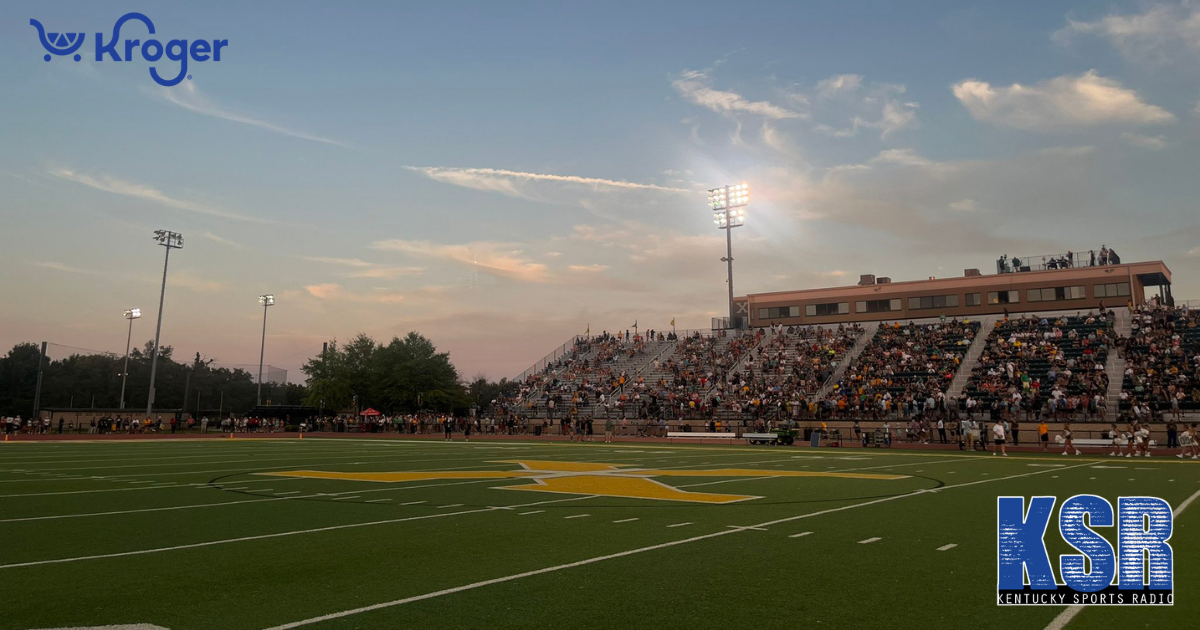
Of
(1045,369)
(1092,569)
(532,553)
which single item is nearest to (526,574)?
(532,553)

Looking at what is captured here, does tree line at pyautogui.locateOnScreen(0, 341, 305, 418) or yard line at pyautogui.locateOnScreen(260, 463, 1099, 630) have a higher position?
tree line at pyautogui.locateOnScreen(0, 341, 305, 418)

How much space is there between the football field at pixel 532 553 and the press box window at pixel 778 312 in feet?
169

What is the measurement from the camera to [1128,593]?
260 inches

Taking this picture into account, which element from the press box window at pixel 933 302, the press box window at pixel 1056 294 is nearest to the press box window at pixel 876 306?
the press box window at pixel 933 302

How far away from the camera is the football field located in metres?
5.98

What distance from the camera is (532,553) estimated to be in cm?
849

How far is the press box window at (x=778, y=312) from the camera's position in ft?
227

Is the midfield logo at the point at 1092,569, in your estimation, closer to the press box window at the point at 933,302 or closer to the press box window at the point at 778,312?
the press box window at the point at 933,302

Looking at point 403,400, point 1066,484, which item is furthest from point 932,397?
point 403,400

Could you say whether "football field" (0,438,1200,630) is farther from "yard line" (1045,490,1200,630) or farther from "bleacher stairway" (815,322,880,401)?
"bleacher stairway" (815,322,880,401)

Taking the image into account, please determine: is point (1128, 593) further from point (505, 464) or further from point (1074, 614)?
point (505, 464)

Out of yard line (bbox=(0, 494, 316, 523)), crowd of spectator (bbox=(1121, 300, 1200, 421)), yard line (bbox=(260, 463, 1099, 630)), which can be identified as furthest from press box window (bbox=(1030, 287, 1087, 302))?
yard line (bbox=(0, 494, 316, 523))

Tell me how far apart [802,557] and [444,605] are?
12.9 ft

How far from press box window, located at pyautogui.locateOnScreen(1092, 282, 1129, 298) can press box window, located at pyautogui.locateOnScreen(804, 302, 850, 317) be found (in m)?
18.0
